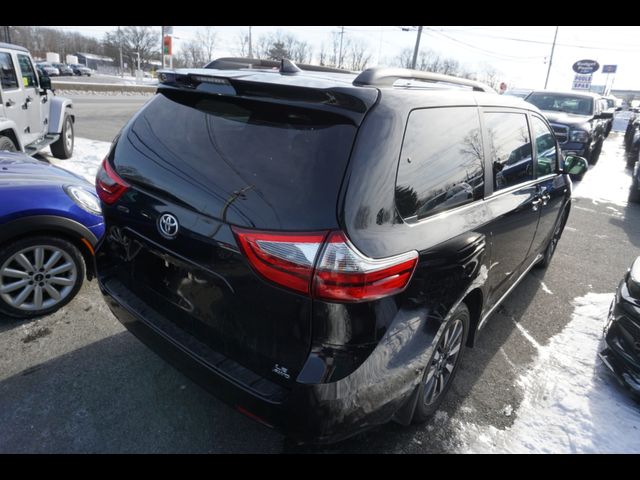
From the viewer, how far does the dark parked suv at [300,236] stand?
1.65 meters

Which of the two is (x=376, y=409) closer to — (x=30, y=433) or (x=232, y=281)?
(x=232, y=281)

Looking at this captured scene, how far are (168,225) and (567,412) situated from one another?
2.68 m

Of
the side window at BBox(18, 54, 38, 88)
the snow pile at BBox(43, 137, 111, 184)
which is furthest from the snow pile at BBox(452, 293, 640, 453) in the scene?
the side window at BBox(18, 54, 38, 88)

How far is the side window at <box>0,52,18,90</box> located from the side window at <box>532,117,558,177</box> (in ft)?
25.0

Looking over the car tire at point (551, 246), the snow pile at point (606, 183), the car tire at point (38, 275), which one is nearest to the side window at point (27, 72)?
the car tire at point (38, 275)

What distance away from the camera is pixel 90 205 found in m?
3.36

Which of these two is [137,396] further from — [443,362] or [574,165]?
[574,165]

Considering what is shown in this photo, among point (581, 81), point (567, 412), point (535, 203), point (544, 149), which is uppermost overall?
point (581, 81)

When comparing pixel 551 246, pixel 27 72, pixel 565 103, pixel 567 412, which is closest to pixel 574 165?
pixel 551 246

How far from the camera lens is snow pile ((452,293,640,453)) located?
7.90 feet

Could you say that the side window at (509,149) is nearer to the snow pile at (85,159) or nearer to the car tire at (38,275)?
the car tire at (38,275)

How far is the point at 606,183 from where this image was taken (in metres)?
10.7
